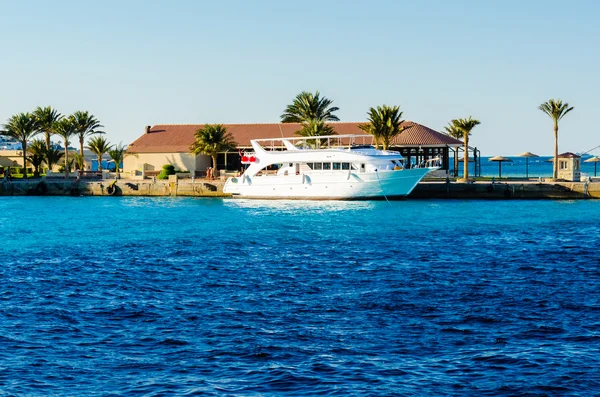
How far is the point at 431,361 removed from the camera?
17.5 metres

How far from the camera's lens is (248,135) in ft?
287

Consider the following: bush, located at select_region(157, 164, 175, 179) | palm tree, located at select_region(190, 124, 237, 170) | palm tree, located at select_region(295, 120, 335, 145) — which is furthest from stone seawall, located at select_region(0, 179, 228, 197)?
palm tree, located at select_region(295, 120, 335, 145)

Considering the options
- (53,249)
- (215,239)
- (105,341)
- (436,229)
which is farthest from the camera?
(436,229)

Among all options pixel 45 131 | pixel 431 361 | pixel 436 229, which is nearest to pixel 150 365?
pixel 431 361

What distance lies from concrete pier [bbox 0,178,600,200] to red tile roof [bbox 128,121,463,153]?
8610 mm

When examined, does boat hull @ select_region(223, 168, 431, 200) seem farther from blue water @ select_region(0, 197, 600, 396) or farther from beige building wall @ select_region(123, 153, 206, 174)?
blue water @ select_region(0, 197, 600, 396)

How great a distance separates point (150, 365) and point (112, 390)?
1.65 metres

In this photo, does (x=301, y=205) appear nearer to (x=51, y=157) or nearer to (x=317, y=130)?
(x=317, y=130)

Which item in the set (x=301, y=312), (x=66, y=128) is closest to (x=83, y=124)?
(x=66, y=128)

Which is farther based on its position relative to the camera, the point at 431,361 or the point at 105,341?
the point at 105,341

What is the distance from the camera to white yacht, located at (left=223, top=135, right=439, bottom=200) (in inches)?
2621

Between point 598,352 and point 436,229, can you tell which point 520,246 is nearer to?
point 436,229

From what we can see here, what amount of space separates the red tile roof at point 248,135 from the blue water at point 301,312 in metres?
37.6

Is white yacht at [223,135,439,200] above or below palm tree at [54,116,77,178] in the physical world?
below
